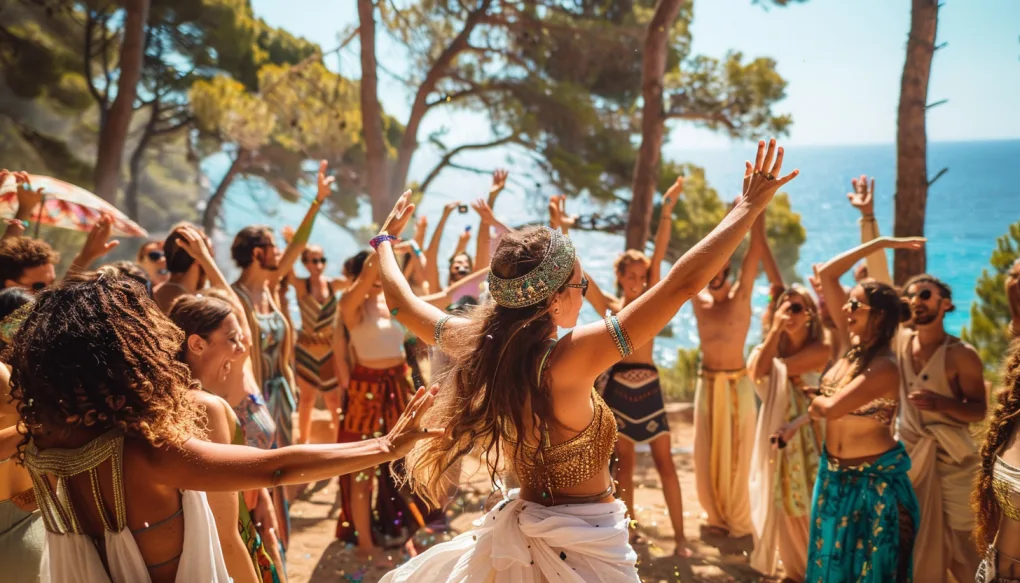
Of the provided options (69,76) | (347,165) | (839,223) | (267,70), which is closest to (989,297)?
(267,70)

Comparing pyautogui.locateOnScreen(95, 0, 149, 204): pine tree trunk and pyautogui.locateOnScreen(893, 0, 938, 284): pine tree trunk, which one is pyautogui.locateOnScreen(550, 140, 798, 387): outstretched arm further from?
pyautogui.locateOnScreen(95, 0, 149, 204): pine tree trunk

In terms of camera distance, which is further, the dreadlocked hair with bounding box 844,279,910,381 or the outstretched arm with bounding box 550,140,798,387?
the dreadlocked hair with bounding box 844,279,910,381

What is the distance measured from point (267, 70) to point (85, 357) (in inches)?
481

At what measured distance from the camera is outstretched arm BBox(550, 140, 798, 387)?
1.77 m

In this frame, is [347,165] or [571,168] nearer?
[571,168]

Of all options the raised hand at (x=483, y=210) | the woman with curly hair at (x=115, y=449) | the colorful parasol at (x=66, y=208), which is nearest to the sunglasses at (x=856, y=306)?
the raised hand at (x=483, y=210)

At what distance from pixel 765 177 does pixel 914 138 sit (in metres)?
4.99

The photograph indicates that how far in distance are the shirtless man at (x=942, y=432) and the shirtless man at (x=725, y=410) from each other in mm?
1258

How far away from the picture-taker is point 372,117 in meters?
9.78

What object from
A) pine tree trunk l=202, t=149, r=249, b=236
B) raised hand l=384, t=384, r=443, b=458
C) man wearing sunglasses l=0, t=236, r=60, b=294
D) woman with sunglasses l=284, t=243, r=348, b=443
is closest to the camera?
raised hand l=384, t=384, r=443, b=458

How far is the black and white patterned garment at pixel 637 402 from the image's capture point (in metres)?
4.68

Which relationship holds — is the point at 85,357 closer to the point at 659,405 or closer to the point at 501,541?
the point at 501,541

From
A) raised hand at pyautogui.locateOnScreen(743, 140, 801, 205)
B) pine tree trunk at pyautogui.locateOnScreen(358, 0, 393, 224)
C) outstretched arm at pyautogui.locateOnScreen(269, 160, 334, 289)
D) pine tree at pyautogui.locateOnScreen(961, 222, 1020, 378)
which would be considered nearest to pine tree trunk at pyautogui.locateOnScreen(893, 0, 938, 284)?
pine tree at pyautogui.locateOnScreen(961, 222, 1020, 378)

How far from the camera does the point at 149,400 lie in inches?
64.7
